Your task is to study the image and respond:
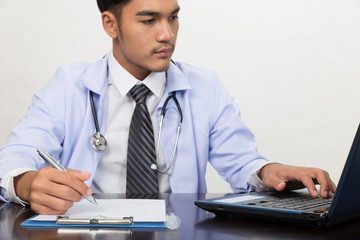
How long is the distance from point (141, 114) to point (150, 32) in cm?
26

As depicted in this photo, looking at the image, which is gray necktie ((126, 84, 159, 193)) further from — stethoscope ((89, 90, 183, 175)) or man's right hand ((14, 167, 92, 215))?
man's right hand ((14, 167, 92, 215))

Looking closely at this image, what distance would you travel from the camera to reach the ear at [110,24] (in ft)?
5.83

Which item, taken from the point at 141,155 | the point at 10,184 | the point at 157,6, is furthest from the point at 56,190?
the point at 157,6

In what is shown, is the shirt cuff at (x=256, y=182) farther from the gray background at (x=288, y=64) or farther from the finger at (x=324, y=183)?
the gray background at (x=288, y=64)

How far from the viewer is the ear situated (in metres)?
1.78

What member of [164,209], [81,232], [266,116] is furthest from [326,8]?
[81,232]

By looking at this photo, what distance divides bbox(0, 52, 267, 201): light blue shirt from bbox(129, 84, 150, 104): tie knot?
0.21 ft

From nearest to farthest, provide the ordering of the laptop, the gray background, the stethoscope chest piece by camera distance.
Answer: the laptop → the stethoscope chest piece → the gray background

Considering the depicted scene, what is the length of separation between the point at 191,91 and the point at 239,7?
1.52m

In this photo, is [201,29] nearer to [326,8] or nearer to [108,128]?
[326,8]

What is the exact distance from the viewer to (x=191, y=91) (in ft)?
5.90

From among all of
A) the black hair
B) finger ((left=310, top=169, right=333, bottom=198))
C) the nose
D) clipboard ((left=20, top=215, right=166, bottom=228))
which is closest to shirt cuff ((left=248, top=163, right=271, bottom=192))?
finger ((left=310, top=169, right=333, bottom=198))

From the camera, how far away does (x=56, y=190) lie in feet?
3.28

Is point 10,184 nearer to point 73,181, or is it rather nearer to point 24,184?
point 24,184
